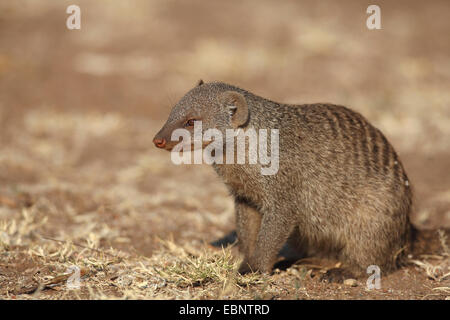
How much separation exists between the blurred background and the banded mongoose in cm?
78

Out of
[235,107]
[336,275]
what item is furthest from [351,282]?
[235,107]

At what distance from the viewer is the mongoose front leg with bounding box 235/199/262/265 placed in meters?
3.77

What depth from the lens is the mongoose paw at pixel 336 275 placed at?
3590 mm

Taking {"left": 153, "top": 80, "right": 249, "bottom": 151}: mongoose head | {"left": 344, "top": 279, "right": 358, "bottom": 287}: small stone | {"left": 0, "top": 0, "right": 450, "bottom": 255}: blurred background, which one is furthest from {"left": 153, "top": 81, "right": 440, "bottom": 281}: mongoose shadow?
{"left": 0, "top": 0, "right": 450, "bottom": 255}: blurred background

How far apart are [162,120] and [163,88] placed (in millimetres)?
944

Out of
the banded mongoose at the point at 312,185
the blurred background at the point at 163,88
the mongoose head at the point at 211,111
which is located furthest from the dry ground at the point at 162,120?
the mongoose head at the point at 211,111

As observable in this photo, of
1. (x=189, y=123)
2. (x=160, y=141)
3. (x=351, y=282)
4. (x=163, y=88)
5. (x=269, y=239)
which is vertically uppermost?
(x=163, y=88)

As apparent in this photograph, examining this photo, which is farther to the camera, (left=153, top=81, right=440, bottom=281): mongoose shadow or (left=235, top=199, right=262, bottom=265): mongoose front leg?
(left=235, top=199, right=262, bottom=265): mongoose front leg

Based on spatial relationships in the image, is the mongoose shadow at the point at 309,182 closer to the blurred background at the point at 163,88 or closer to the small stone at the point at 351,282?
the small stone at the point at 351,282

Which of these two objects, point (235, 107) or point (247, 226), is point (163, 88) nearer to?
point (247, 226)

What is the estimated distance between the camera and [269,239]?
3457mm

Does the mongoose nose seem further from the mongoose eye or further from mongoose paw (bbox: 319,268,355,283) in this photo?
mongoose paw (bbox: 319,268,355,283)
